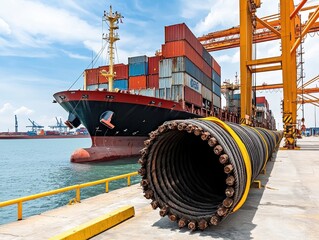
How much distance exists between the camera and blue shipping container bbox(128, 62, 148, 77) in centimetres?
3613

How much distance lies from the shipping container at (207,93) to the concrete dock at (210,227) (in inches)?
1299

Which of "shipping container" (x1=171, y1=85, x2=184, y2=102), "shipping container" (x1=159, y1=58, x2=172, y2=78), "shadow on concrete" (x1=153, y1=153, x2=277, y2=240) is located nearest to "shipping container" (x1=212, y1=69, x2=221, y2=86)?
"shipping container" (x1=159, y1=58, x2=172, y2=78)

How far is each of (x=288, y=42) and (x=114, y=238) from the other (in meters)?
29.0

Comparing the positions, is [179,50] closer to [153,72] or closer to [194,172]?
[153,72]

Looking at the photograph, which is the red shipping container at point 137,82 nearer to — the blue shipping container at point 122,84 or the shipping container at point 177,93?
the blue shipping container at point 122,84

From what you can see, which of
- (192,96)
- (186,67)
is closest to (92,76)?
(186,67)

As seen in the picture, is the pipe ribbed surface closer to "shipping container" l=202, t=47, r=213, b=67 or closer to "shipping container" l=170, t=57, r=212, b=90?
"shipping container" l=170, t=57, r=212, b=90

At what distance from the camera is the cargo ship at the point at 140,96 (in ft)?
84.0

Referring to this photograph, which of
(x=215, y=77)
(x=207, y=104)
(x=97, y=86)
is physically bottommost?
(x=207, y=104)

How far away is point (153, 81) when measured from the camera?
35.4 meters

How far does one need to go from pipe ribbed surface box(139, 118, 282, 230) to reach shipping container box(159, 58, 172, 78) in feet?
89.4

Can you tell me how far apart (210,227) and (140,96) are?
21597 millimetres

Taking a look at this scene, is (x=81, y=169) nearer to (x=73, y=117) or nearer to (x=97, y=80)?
(x=73, y=117)

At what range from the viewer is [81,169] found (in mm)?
22984
